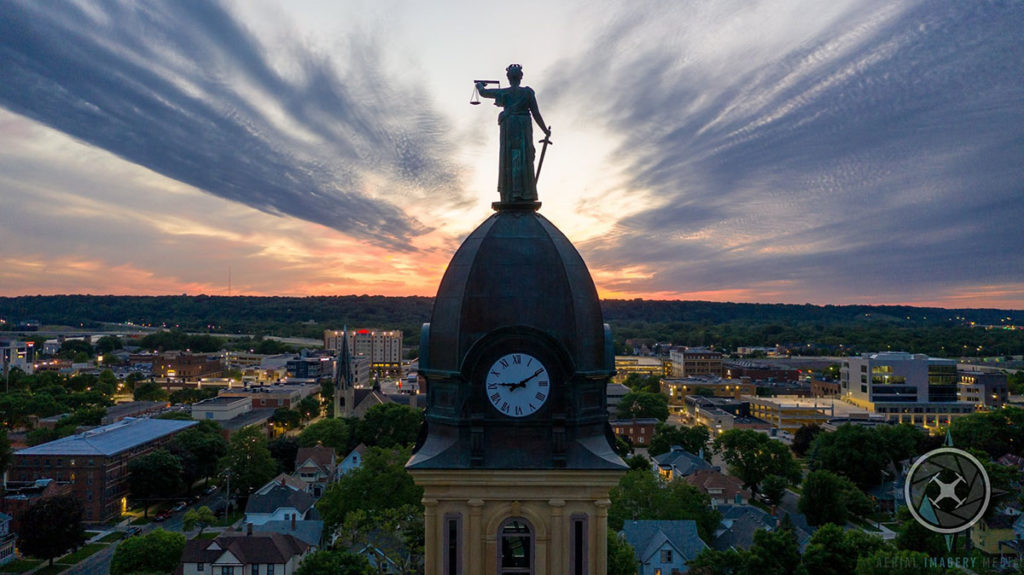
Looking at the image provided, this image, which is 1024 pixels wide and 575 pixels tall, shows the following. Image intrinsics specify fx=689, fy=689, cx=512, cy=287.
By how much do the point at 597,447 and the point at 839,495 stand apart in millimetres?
74883

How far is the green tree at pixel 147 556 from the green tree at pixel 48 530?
46.6 feet

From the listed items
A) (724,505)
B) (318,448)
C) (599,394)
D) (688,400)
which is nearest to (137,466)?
→ (318,448)

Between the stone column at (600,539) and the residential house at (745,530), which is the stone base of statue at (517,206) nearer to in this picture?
the stone column at (600,539)

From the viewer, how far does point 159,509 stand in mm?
94375

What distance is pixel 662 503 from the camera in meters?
71.6

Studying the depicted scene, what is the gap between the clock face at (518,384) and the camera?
16.0 m

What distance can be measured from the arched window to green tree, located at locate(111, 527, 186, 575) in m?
58.7

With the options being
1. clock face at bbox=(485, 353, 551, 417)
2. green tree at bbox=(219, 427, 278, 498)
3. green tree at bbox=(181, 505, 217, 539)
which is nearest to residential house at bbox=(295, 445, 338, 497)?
green tree at bbox=(219, 427, 278, 498)

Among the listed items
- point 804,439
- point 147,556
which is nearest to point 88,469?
point 147,556

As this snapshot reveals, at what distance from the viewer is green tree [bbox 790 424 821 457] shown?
12362 cm

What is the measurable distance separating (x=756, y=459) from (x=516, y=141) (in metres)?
89.8

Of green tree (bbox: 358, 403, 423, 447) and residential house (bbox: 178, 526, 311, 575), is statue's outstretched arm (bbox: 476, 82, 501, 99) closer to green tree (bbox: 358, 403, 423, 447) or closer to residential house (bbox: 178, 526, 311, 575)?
residential house (bbox: 178, 526, 311, 575)

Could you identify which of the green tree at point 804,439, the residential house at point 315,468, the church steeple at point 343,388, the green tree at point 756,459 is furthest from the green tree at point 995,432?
the church steeple at point 343,388
